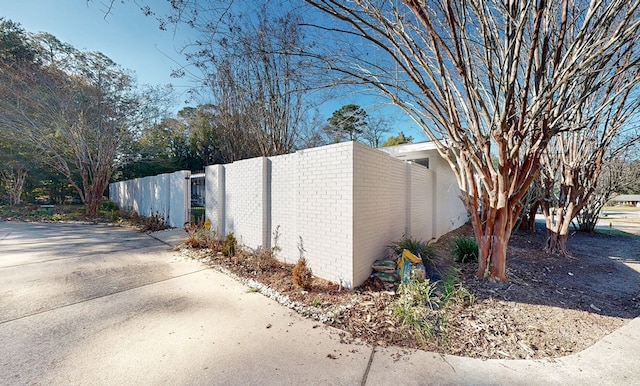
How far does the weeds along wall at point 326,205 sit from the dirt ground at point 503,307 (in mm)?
532

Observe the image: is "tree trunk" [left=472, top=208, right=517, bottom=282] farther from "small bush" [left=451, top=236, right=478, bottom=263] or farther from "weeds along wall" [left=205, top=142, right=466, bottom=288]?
"weeds along wall" [left=205, top=142, right=466, bottom=288]

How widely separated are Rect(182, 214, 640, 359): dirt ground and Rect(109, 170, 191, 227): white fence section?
14.3 feet

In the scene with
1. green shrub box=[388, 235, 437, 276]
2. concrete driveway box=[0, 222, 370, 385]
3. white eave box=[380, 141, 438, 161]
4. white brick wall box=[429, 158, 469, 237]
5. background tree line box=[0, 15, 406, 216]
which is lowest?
concrete driveway box=[0, 222, 370, 385]

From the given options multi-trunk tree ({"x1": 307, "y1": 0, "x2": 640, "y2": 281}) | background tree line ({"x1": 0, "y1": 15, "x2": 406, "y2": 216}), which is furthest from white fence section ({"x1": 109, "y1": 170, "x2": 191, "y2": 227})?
multi-trunk tree ({"x1": 307, "y1": 0, "x2": 640, "y2": 281})

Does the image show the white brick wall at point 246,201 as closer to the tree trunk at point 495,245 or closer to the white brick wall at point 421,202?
the white brick wall at point 421,202

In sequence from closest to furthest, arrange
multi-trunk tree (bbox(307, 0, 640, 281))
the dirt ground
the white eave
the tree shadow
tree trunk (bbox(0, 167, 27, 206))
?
1. the dirt ground
2. multi-trunk tree (bbox(307, 0, 640, 281))
3. the tree shadow
4. the white eave
5. tree trunk (bbox(0, 167, 27, 206))

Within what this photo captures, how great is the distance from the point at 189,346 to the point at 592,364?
375 cm

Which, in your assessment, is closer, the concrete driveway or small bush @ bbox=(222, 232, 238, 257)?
the concrete driveway

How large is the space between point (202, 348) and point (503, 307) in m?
3.63

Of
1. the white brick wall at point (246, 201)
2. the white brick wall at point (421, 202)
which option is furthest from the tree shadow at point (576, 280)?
the white brick wall at point (246, 201)

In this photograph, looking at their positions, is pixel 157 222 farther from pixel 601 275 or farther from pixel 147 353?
pixel 601 275

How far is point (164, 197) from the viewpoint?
10281mm

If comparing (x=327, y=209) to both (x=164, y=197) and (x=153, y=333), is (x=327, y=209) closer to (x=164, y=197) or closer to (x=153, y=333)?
(x=153, y=333)

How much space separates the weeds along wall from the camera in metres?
3.83
